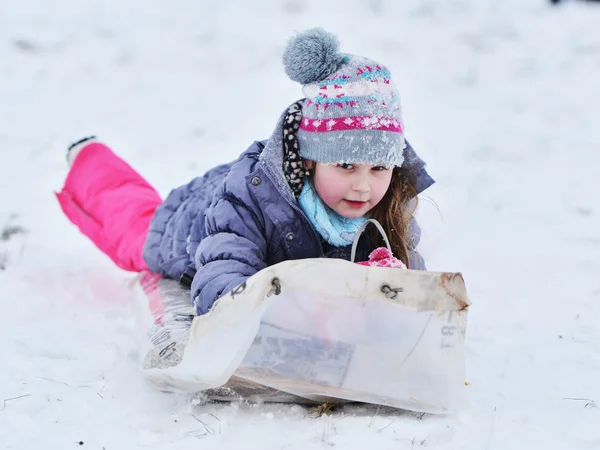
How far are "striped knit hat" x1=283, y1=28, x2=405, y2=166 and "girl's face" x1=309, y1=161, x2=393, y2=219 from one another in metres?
0.05

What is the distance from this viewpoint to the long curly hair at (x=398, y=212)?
255 centimetres

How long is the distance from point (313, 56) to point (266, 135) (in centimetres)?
252

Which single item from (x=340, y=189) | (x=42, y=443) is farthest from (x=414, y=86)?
(x=42, y=443)

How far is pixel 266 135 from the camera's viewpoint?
4816 millimetres

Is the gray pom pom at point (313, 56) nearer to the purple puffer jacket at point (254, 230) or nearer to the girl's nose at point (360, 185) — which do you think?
the purple puffer jacket at point (254, 230)

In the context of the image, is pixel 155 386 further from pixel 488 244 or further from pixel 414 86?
pixel 414 86

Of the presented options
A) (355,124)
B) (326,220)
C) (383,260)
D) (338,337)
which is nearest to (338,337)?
(338,337)

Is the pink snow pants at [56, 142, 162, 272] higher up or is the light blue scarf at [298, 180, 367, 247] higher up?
the light blue scarf at [298, 180, 367, 247]

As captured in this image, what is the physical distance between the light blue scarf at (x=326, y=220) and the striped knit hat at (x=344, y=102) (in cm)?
14

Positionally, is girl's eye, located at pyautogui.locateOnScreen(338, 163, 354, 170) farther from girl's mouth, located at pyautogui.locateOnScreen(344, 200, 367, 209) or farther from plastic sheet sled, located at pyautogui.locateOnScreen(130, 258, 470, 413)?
plastic sheet sled, located at pyautogui.locateOnScreen(130, 258, 470, 413)

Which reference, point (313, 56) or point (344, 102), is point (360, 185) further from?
point (313, 56)

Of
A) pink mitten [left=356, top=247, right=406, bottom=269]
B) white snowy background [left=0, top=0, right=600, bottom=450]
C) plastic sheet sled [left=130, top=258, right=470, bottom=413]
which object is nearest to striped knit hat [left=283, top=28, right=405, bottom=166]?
pink mitten [left=356, top=247, right=406, bottom=269]

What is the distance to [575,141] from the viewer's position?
4875mm

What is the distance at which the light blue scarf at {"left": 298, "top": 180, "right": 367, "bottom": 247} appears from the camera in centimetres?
242
